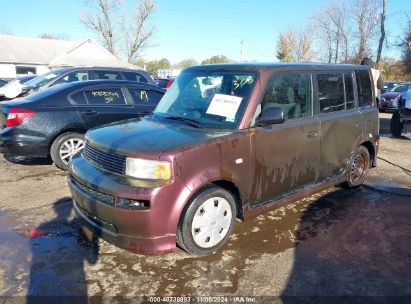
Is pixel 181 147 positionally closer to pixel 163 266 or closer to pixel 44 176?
pixel 163 266

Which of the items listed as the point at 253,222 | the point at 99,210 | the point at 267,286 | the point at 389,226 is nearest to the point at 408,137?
the point at 389,226

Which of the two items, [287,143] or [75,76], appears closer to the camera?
[287,143]

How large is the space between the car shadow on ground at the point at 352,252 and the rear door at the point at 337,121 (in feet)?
1.91

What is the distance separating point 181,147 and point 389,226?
2.80m

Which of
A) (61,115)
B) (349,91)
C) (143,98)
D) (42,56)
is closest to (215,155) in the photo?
(349,91)

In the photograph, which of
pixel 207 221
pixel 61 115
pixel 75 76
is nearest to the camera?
pixel 207 221

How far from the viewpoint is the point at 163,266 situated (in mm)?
3496

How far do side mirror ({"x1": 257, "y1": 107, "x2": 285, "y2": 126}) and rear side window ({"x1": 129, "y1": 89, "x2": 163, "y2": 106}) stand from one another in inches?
164

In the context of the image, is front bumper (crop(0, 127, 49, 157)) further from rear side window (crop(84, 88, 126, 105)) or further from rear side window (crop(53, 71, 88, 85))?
rear side window (crop(53, 71, 88, 85))

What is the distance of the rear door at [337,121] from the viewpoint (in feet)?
15.4

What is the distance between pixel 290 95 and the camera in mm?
4320

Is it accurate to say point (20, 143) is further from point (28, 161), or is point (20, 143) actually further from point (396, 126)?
point (396, 126)

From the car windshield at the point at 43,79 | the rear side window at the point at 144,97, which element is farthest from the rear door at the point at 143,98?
the car windshield at the point at 43,79

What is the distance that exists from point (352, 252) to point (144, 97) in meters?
5.17
